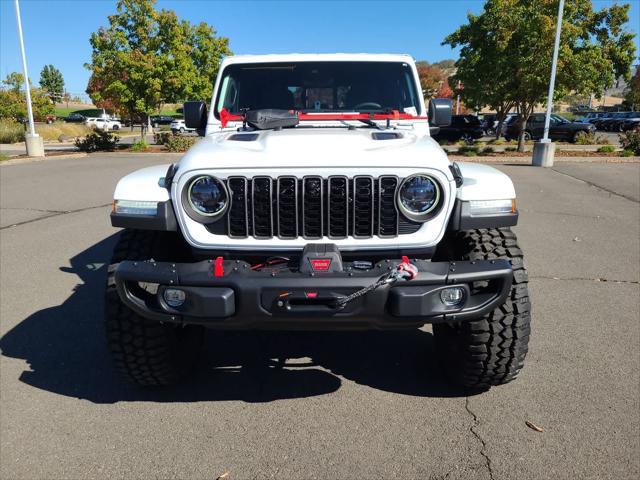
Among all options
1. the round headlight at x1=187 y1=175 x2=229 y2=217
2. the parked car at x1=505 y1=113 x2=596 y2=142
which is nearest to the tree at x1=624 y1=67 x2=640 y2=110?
the parked car at x1=505 y1=113 x2=596 y2=142

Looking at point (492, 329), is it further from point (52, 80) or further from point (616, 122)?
point (52, 80)

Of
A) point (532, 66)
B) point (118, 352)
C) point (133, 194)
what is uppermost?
point (532, 66)

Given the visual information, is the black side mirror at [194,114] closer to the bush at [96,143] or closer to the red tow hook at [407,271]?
Answer: the red tow hook at [407,271]

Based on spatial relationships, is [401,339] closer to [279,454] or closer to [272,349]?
[272,349]

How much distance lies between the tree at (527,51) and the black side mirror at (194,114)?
15018 millimetres

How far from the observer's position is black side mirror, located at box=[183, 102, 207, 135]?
393 centimetres

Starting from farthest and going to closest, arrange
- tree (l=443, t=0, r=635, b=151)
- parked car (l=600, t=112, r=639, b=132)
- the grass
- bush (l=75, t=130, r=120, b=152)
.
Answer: parked car (l=600, t=112, r=639, b=132), the grass, bush (l=75, t=130, r=120, b=152), tree (l=443, t=0, r=635, b=151)

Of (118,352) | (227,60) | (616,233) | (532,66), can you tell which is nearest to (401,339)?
(118,352)

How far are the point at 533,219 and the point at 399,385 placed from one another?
18.6ft

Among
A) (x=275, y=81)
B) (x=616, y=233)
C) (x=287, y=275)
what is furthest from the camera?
(x=616, y=233)

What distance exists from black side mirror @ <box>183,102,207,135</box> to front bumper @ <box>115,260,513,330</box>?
185 centimetres

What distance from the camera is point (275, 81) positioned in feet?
13.0

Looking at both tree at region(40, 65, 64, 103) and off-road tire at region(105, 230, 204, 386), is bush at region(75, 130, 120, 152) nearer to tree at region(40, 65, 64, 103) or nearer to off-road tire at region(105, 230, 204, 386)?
off-road tire at region(105, 230, 204, 386)

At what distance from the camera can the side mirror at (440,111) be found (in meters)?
3.81
